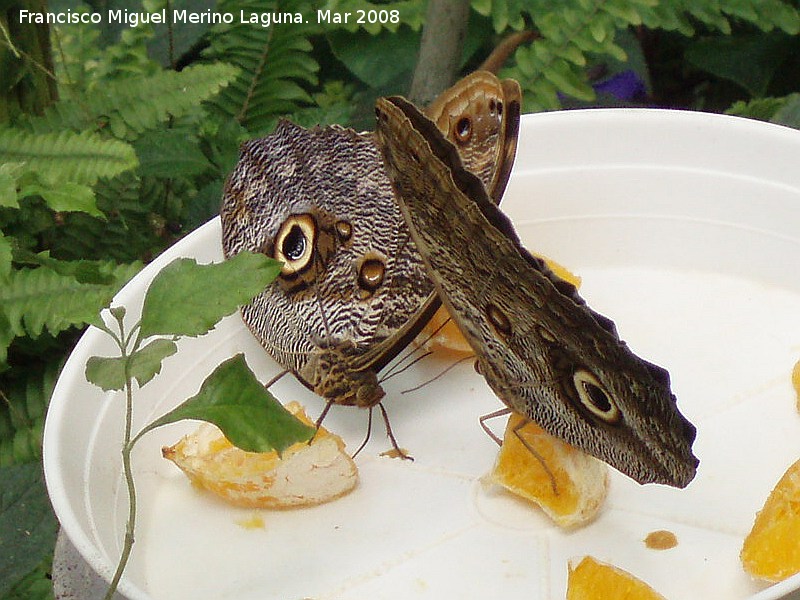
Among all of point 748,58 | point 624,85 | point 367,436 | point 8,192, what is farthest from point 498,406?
point 748,58

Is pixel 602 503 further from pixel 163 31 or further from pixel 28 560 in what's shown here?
pixel 163 31

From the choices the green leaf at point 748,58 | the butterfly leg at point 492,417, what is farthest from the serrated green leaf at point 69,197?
the green leaf at point 748,58

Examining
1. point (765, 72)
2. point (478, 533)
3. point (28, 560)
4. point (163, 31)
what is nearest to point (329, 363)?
point (478, 533)

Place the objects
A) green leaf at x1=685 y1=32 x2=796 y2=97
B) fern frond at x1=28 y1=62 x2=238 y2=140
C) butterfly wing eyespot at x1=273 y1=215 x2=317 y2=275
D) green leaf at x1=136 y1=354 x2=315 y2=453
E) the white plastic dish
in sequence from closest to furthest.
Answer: green leaf at x1=136 y1=354 x2=315 y2=453 < the white plastic dish < butterfly wing eyespot at x1=273 y1=215 x2=317 y2=275 < fern frond at x1=28 y1=62 x2=238 y2=140 < green leaf at x1=685 y1=32 x2=796 y2=97

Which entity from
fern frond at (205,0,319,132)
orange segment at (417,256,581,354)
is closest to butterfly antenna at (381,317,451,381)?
orange segment at (417,256,581,354)

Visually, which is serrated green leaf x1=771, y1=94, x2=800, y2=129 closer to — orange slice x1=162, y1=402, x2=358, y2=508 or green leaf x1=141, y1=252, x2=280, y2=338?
orange slice x1=162, y1=402, x2=358, y2=508

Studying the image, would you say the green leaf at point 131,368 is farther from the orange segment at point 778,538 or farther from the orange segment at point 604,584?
the orange segment at point 778,538
